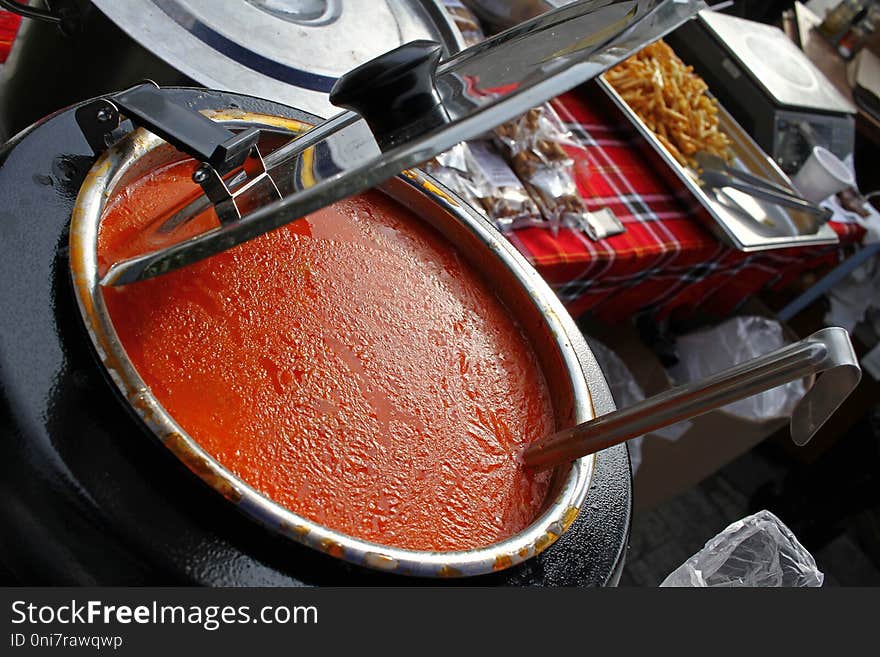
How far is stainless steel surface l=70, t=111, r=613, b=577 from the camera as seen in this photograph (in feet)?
2.38

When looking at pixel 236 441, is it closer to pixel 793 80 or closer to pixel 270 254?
pixel 270 254

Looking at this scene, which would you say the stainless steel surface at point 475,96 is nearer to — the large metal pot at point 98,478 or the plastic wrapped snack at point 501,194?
the large metal pot at point 98,478

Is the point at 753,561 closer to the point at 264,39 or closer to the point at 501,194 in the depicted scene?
the point at 501,194

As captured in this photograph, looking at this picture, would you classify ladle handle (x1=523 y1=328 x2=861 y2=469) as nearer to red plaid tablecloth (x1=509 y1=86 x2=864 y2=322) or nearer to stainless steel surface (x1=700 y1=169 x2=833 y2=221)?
red plaid tablecloth (x1=509 y1=86 x2=864 y2=322)

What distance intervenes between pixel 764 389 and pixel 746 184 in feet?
7.85

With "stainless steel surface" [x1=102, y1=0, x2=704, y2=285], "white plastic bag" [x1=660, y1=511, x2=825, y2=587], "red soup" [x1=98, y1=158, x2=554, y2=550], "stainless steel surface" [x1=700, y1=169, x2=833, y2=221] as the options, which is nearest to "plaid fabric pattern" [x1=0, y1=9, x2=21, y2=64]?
"red soup" [x1=98, y1=158, x2=554, y2=550]

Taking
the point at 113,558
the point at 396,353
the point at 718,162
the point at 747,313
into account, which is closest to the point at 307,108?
the point at 396,353

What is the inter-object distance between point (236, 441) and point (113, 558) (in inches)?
7.3

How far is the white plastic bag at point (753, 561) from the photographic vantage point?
114 centimetres

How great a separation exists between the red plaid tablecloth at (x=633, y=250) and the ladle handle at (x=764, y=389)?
121 cm

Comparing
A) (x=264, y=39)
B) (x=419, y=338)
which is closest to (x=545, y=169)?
(x=264, y=39)

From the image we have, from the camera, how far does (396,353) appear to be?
3.43ft

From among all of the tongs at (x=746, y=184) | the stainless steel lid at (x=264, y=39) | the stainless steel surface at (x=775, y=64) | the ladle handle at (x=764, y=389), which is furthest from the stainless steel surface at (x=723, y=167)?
the ladle handle at (x=764, y=389)

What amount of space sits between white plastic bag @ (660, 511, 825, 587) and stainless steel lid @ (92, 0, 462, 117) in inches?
42.7
